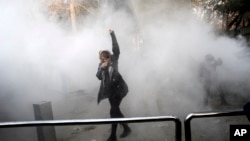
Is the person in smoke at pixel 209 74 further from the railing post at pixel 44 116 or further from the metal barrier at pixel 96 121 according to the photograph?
the metal barrier at pixel 96 121

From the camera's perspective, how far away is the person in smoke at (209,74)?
7.48 meters

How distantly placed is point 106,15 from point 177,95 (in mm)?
4115

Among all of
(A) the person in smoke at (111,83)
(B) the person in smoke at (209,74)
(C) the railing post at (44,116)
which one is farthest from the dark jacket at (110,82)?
(B) the person in smoke at (209,74)

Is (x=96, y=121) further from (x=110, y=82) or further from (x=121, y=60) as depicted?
(x=121, y=60)

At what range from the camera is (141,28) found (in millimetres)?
12289

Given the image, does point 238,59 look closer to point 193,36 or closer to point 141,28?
point 193,36

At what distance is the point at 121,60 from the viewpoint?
11852 mm

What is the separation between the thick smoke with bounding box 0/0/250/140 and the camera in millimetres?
6828

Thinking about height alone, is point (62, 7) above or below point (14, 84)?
above

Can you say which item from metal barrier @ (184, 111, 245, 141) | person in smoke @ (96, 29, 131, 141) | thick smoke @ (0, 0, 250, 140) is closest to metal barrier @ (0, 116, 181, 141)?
metal barrier @ (184, 111, 245, 141)

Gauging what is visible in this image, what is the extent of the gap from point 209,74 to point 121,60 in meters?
4.77

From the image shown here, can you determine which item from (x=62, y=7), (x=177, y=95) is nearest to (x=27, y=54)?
(x=177, y=95)

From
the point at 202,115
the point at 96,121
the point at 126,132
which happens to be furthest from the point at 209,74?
the point at 96,121

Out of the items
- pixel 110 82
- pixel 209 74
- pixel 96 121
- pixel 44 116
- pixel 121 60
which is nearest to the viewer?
pixel 96 121
